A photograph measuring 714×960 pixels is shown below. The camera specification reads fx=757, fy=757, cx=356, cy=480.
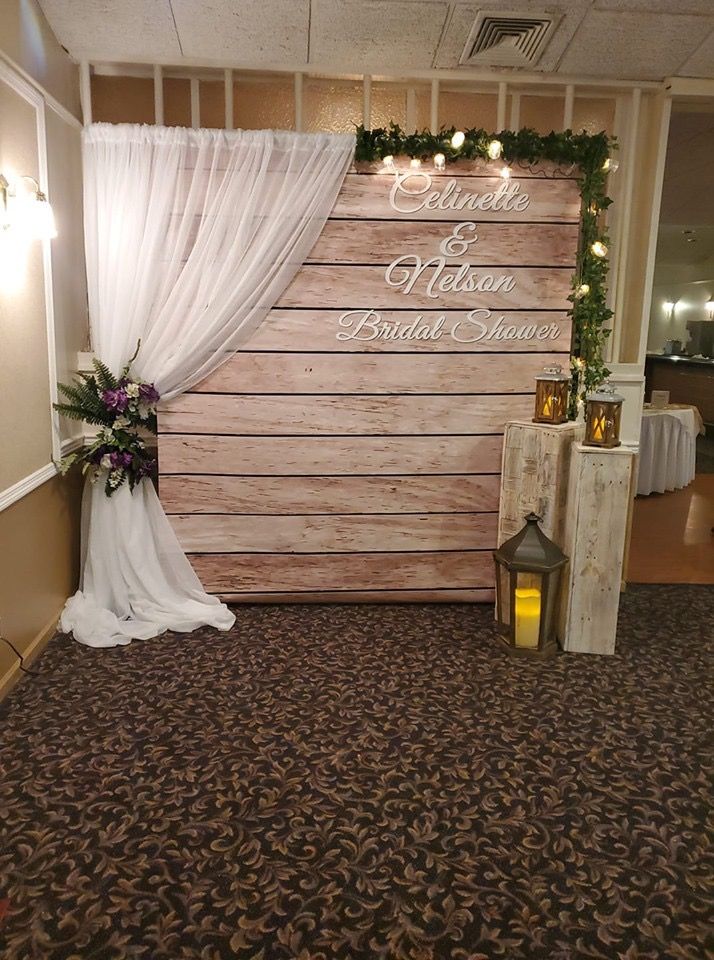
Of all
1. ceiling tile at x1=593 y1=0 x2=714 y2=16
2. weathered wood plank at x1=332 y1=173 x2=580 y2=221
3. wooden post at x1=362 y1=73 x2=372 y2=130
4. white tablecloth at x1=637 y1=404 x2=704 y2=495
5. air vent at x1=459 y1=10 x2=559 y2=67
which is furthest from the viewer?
white tablecloth at x1=637 y1=404 x2=704 y2=495

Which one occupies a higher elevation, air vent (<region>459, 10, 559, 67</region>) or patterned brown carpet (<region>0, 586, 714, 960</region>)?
air vent (<region>459, 10, 559, 67</region>)

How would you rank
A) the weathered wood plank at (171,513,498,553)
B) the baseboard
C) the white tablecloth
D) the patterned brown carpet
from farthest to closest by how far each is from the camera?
the white tablecloth
the weathered wood plank at (171,513,498,553)
the baseboard
the patterned brown carpet

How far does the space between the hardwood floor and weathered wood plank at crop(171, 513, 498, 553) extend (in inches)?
48.8

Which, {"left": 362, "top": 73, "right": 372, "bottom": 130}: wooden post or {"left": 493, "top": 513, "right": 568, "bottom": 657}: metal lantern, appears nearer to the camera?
{"left": 493, "top": 513, "right": 568, "bottom": 657}: metal lantern

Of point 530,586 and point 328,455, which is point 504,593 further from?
point 328,455

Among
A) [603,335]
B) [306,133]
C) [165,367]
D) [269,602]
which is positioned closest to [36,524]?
[165,367]

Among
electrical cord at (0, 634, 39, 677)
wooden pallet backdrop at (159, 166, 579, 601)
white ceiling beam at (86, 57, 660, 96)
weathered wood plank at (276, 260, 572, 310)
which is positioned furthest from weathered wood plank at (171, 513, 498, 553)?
white ceiling beam at (86, 57, 660, 96)

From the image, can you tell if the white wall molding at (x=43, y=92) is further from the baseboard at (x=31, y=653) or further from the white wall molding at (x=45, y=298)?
the baseboard at (x=31, y=653)

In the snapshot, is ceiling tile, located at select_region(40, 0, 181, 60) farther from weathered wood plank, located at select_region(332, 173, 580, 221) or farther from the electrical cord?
the electrical cord

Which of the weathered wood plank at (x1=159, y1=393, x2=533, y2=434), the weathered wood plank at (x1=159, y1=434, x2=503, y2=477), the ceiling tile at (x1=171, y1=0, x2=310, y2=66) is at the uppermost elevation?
the ceiling tile at (x1=171, y1=0, x2=310, y2=66)

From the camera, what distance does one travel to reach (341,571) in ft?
13.0

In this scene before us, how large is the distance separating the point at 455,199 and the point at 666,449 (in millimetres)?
4084

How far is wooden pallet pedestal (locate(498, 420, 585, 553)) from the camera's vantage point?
3.55 metres

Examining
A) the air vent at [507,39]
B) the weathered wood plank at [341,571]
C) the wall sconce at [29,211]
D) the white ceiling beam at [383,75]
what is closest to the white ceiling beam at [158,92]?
the white ceiling beam at [383,75]
